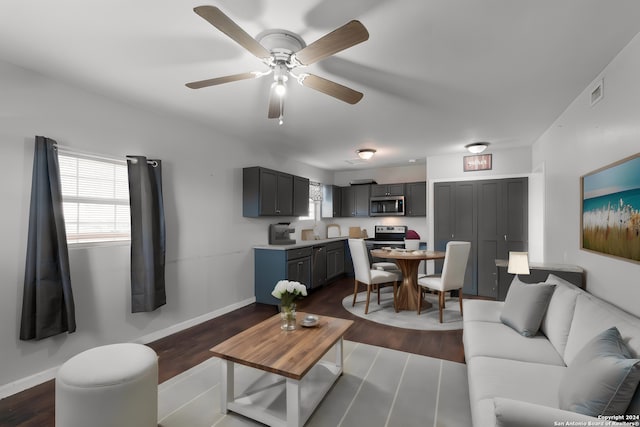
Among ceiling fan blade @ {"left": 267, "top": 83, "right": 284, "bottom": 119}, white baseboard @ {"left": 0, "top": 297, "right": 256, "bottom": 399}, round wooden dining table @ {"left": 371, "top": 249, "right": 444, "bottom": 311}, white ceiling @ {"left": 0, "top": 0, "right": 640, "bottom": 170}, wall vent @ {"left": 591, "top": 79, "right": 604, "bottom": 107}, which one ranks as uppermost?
white ceiling @ {"left": 0, "top": 0, "right": 640, "bottom": 170}

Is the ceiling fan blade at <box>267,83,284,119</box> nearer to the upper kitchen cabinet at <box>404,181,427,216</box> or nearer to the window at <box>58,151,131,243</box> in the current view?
the window at <box>58,151,131,243</box>

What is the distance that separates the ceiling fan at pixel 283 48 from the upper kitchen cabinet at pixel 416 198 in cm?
455

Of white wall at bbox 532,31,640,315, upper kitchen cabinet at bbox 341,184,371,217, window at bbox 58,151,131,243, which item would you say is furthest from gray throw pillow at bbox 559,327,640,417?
upper kitchen cabinet at bbox 341,184,371,217

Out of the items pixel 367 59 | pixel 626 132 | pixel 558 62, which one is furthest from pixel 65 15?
pixel 626 132

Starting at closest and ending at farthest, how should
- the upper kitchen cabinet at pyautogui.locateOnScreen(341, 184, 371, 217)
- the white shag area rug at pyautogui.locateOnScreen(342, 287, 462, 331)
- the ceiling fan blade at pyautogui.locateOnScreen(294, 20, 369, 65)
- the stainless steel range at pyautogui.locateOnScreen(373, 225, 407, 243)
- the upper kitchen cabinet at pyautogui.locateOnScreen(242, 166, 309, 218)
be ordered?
the ceiling fan blade at pyautogui.locateOnScreen(294, 20, 369, 65) → the white shag area rug at pyautogui.locateOnScreen(342, 287, 462, 331) → the upper kitchen cabinet at pyautogui.locateOnScreen(242, 166, 309, 218) → the stainless steel range at pyautogui.locateOnScreen(373, 225, 407, 243) → the upper kitchen cabinet at pyautogui.locateOnScreen(341, 184, 371, 217)

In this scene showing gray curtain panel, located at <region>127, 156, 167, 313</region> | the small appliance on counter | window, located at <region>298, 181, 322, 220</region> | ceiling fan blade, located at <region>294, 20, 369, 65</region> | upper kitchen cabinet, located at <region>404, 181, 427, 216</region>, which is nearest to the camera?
ceiling fan blade, located at <region>294, 20, 369, 65</region>

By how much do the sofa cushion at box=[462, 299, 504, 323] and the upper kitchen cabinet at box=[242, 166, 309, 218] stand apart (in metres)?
2.95

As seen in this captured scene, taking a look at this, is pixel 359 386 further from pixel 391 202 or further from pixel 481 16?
pixel 391 202

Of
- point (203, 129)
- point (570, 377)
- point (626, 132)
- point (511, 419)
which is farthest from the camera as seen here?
point (203, 129)

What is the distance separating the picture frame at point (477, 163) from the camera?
5.21m

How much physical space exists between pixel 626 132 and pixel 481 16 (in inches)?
51.1

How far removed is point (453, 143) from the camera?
462 cm

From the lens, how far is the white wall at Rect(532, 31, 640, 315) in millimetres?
1932

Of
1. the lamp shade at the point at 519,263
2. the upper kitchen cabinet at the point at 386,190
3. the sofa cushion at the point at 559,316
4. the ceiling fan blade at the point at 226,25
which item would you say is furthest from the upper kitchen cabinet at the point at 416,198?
the ceiling fan blade at the point at 226,25
